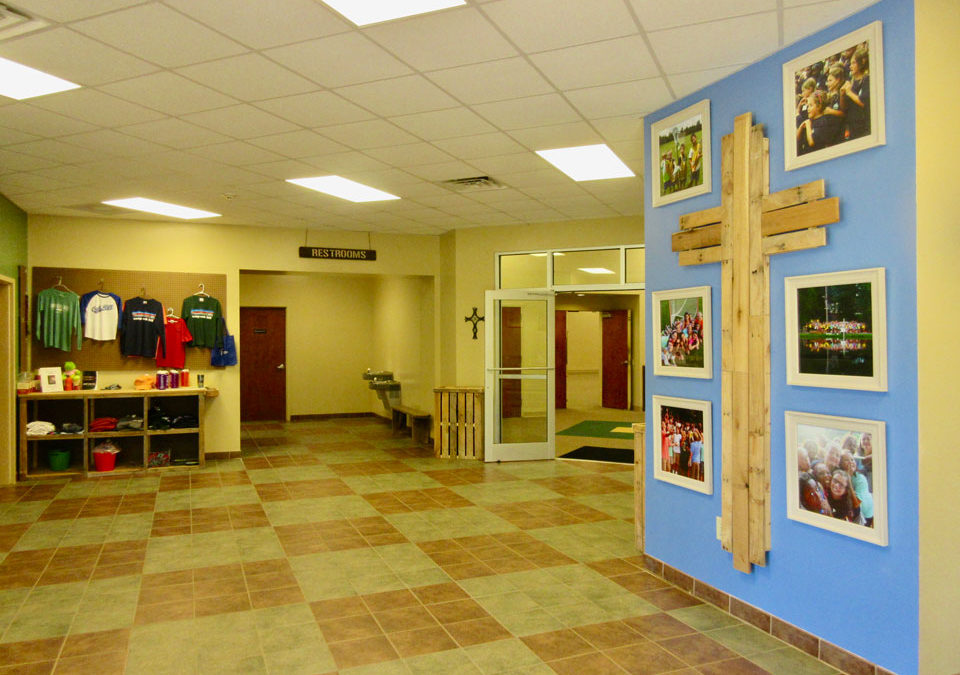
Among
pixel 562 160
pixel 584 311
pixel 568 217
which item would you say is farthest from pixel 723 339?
pixel 584 311

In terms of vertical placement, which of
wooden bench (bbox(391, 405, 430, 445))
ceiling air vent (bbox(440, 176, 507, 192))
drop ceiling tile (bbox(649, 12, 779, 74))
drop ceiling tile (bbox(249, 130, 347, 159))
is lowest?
wooden bench (bbox(391, 405, 430, 445))

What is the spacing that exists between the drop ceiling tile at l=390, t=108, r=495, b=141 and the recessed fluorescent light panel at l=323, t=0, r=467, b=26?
1322mm

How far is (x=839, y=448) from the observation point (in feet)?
10.2

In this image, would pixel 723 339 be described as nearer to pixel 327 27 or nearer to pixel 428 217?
pixel 327 27

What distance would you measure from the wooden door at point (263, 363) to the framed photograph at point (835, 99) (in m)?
10.8

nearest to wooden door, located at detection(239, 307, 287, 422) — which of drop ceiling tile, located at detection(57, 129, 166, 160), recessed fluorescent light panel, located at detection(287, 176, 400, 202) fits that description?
recessed fluorescent light panel, located at detection(287, 176, 400, 202)

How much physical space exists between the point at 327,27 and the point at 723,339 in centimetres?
260

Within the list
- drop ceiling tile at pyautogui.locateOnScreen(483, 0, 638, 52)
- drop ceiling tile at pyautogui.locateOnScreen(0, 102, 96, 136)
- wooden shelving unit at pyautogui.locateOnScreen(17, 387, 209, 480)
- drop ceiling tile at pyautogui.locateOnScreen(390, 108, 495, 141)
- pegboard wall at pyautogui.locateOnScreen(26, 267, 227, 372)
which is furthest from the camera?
pegboard wall at pyautogui.locateOnScreen(26, 267, 227, 372)

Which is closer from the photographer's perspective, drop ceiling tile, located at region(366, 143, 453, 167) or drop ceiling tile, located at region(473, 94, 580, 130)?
drop ceiling tile, located at region(473, 94, 580, 130)

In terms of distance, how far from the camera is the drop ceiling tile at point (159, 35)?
3.13 metres

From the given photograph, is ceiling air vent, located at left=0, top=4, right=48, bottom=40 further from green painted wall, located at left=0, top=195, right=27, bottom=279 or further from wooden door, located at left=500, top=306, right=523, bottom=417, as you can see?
wooden door, located at left=500, top=306, right=523, bottom=417

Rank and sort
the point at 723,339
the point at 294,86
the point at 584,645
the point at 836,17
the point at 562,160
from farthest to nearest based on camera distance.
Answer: the point at 562,160 < the point at 294,86 < the point at 723,339 < the point at 584,645 < the point at 836,17

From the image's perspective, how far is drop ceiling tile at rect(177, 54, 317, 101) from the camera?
3.67 metres

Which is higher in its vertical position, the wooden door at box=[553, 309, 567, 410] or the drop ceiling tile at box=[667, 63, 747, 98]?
the drop ceiling tile at box=[667, 63, 747, 98]
